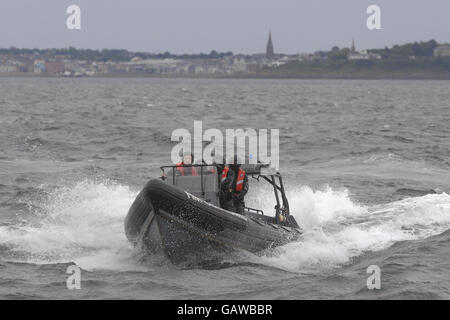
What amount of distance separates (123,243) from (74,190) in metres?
6.37

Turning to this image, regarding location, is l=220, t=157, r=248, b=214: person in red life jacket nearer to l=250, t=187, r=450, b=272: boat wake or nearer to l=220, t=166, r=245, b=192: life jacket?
l=220, t=166, r=245, b=192: life jacket

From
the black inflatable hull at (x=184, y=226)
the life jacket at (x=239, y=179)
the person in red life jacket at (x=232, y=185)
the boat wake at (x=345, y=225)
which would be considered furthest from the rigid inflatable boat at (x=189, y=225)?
the boat wake at (x=345, y=225)

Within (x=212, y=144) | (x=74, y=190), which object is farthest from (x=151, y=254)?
(x=212, y=144)

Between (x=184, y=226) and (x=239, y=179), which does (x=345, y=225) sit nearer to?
(x=239, y=179)

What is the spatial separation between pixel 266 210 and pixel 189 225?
277 inches

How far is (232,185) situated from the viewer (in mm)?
14469

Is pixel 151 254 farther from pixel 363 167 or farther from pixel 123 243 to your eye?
pixel 363 167

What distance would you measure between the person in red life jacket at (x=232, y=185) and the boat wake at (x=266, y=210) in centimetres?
106

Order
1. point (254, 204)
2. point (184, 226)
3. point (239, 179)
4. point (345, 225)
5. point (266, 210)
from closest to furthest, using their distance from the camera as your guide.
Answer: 1. point (184, 226)
2. point (239, 179)
3. point (345, 225)
4. point (266, 210)
5. point (254, 204)

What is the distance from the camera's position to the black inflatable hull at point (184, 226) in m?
13.2

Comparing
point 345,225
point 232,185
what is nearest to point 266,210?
point 345,225

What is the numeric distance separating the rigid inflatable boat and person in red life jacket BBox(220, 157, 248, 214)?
15 centimetres

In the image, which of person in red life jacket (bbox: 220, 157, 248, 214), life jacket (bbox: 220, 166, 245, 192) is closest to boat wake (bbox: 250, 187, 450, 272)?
person in red life jacket (bbox: 220, 157, 248, 214)

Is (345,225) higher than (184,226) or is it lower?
lower
